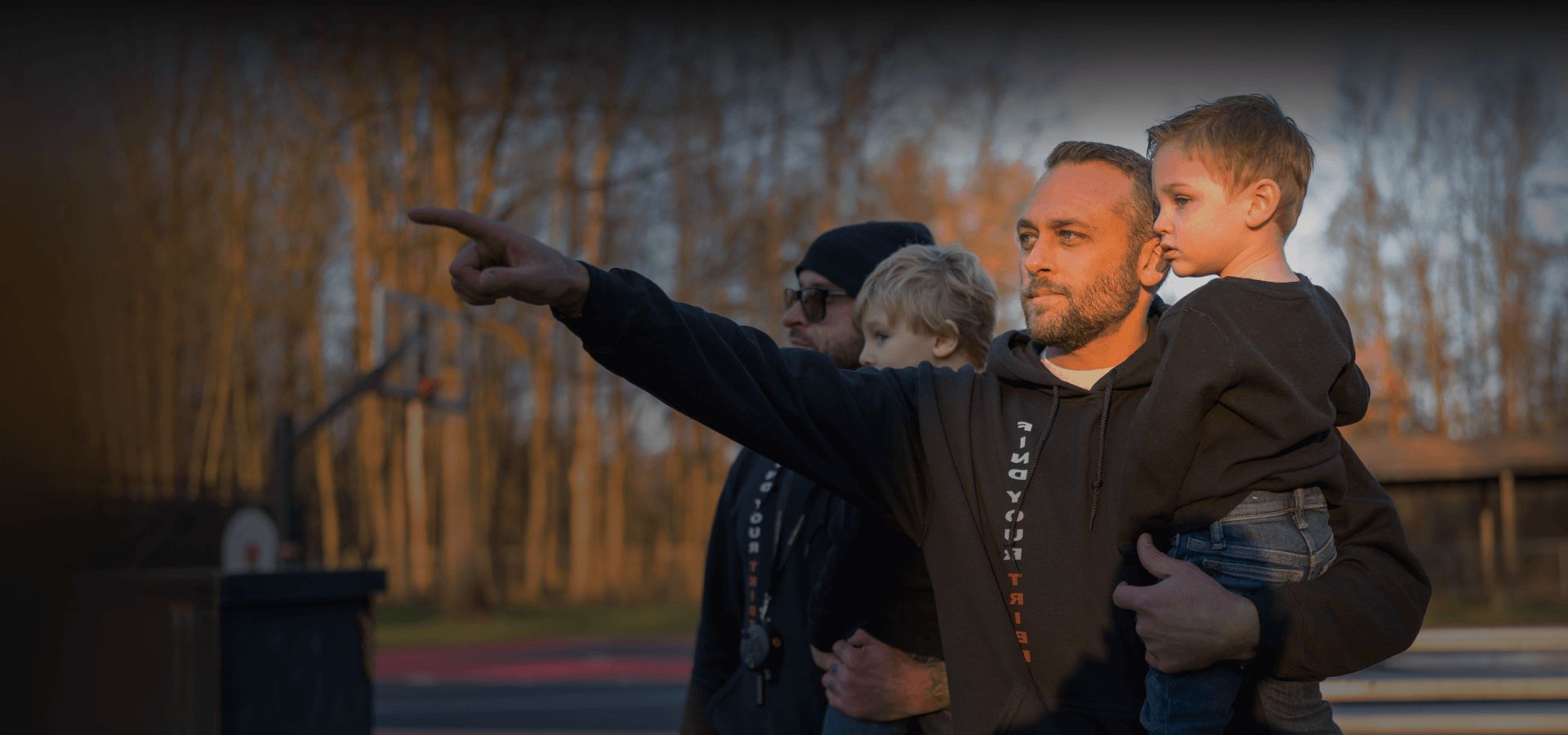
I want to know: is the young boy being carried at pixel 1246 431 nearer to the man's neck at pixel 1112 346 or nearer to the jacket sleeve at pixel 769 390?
the man's neck at pixel 1112 346

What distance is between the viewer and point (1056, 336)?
2.57 meters

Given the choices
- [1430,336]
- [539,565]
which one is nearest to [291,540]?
[539,565]

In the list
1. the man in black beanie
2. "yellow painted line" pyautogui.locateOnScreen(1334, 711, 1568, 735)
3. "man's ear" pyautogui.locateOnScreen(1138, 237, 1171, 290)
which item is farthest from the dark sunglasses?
"yellow painted line" pyautogui.locateOnScreen(1334, 711, 1568, 735)

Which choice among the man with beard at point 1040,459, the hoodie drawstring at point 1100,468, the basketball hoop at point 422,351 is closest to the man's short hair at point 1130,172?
the man with beard at point 1040,459

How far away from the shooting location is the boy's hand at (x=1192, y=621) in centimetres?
208

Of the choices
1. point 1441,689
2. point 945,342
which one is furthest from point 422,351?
point 945,342

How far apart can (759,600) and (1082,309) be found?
1179 millimetres

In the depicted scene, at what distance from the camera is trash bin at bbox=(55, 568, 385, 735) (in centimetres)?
339

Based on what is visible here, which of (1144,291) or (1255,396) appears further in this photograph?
(1144,291)

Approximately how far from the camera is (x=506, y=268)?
2.12 meters

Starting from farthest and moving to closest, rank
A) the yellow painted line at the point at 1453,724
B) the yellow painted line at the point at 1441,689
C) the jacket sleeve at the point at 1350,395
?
1. the yellow painted line at the point at 1453,724
2. the yellow painted line at the point at 1441,689
3. the jacket sleeve at the point at 1350,395

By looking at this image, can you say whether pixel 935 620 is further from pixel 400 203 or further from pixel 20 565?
pixel 400 203

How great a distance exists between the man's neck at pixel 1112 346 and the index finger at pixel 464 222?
3.57 ft

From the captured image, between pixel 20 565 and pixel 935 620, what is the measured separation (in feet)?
5.51
